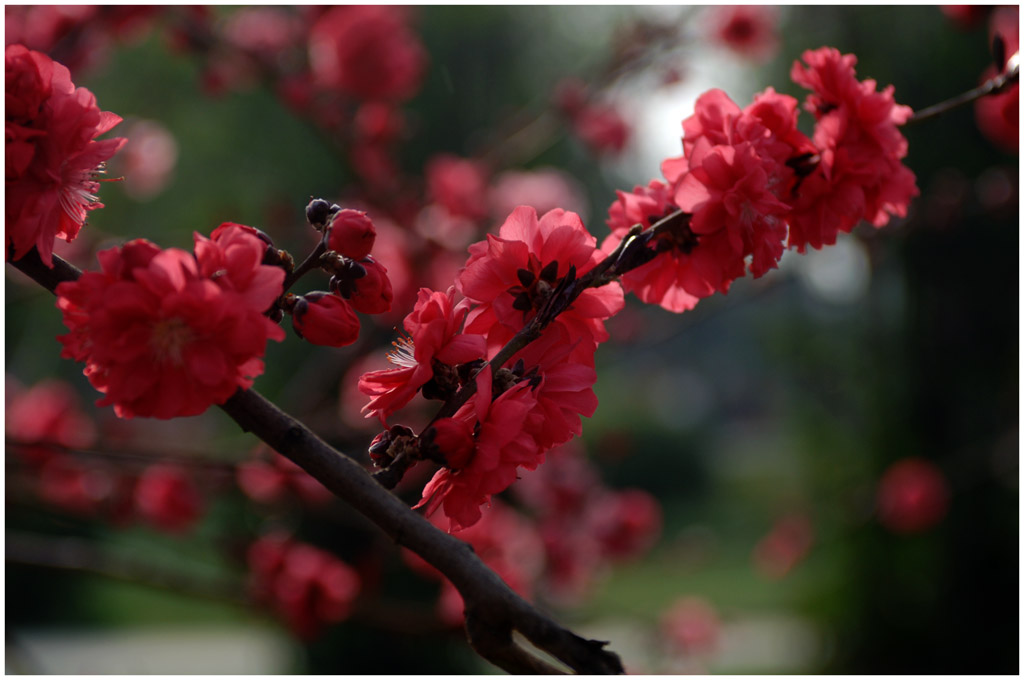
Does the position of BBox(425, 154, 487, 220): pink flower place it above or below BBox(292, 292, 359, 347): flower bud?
above

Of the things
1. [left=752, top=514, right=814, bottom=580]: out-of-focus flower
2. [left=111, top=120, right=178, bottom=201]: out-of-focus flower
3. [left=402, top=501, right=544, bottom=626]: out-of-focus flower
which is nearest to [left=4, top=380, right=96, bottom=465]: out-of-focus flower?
Answer: [left=111, top=120, right=178, bottom=201]: out-of-focus flower

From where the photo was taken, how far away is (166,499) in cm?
287

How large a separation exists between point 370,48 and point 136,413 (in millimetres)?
2788

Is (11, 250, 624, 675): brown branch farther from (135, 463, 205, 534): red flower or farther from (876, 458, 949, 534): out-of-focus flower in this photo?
(876, 458, 949, 534): out-of-focus flower

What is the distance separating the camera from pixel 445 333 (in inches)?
30.3

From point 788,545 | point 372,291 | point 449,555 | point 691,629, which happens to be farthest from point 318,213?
point 788,545

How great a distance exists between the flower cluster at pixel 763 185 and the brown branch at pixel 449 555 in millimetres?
397

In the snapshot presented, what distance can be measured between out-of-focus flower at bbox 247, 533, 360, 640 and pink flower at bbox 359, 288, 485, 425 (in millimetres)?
1579

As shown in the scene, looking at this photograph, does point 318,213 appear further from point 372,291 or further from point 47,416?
point 47,416

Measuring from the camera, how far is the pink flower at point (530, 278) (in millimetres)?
814

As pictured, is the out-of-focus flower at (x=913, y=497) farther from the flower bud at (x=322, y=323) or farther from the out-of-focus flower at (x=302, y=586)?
the flower bud at (x=322, y=323)

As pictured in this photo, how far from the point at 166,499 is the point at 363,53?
1.91 m

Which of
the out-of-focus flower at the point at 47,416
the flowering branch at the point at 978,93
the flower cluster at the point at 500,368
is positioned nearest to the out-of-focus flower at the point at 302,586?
the out-of-focus flower at the point at 47,416

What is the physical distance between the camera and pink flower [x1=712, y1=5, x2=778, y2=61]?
344 cm
